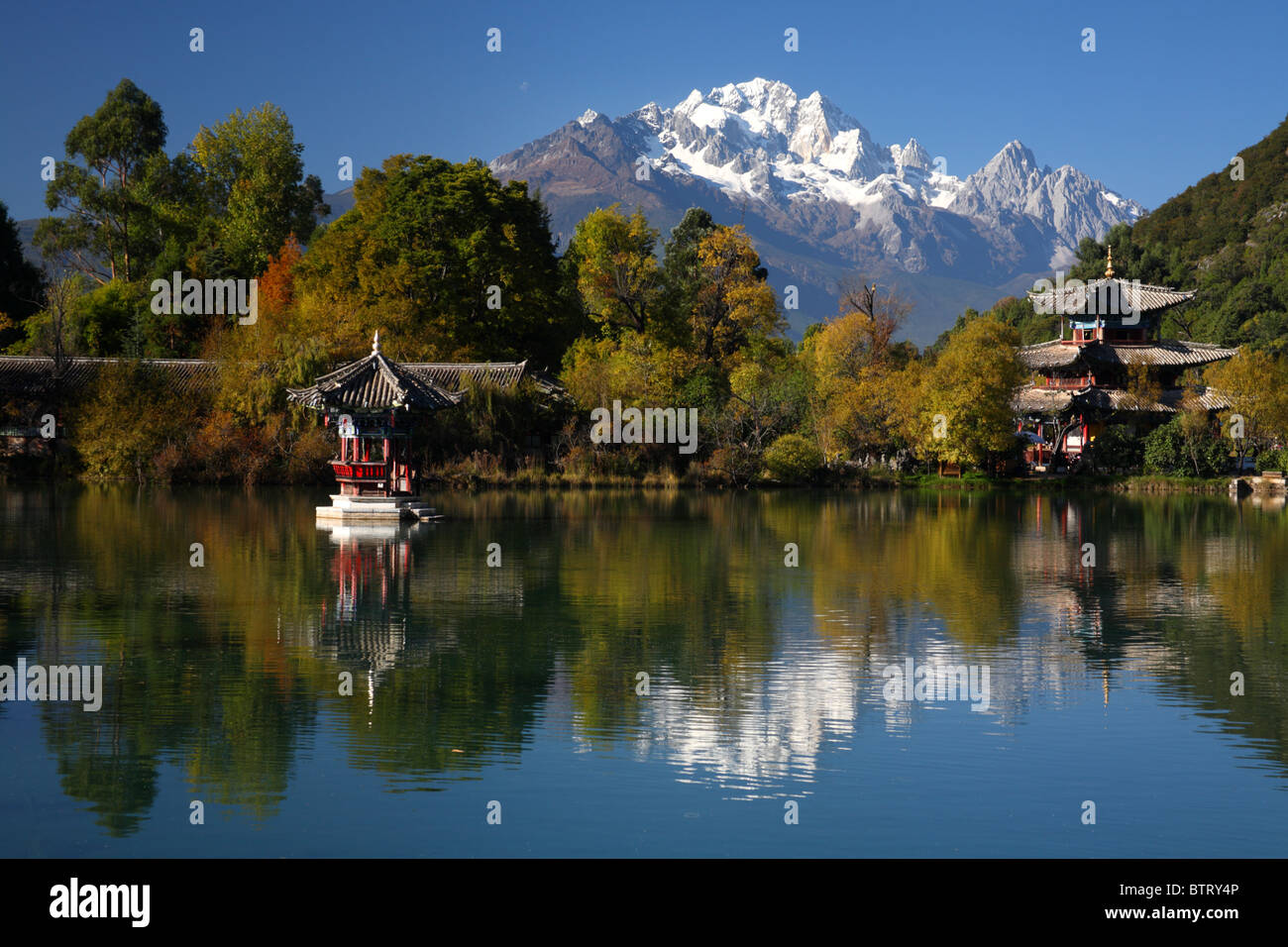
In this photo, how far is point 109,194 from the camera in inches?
2623

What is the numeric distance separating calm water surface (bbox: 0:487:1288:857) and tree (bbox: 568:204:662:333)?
1290 inches

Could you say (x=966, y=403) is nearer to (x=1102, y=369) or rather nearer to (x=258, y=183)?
(x=1102, y=369)

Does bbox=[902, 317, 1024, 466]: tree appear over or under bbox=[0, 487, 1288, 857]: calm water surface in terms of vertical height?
over

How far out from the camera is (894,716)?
11.3 m

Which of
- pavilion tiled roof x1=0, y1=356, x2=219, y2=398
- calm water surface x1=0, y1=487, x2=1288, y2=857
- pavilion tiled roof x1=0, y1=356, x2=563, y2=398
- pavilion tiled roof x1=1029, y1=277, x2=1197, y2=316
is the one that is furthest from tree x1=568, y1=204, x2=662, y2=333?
calm water surface x1=0, y1=487, x2=1288, y2=857

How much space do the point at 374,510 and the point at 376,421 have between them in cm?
296

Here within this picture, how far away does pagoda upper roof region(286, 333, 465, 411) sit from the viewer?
106ft

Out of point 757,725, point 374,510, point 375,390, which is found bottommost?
point 757,725

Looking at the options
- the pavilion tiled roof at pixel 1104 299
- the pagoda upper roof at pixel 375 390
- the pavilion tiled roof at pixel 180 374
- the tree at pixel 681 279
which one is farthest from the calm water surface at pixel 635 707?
the pavilion tiled roof at pixel 1104 299

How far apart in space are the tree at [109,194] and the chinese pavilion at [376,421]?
40.3m

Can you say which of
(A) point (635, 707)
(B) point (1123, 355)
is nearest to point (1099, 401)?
(B) point (1123, 355)

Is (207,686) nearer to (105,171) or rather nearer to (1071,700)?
(1071,700)

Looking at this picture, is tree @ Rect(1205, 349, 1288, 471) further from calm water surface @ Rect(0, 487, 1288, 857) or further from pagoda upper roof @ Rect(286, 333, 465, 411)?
pagoda upper roof @ Rect(286, 333, 465, 411)

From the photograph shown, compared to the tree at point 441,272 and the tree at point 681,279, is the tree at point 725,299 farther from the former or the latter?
the tree at point 441,272
